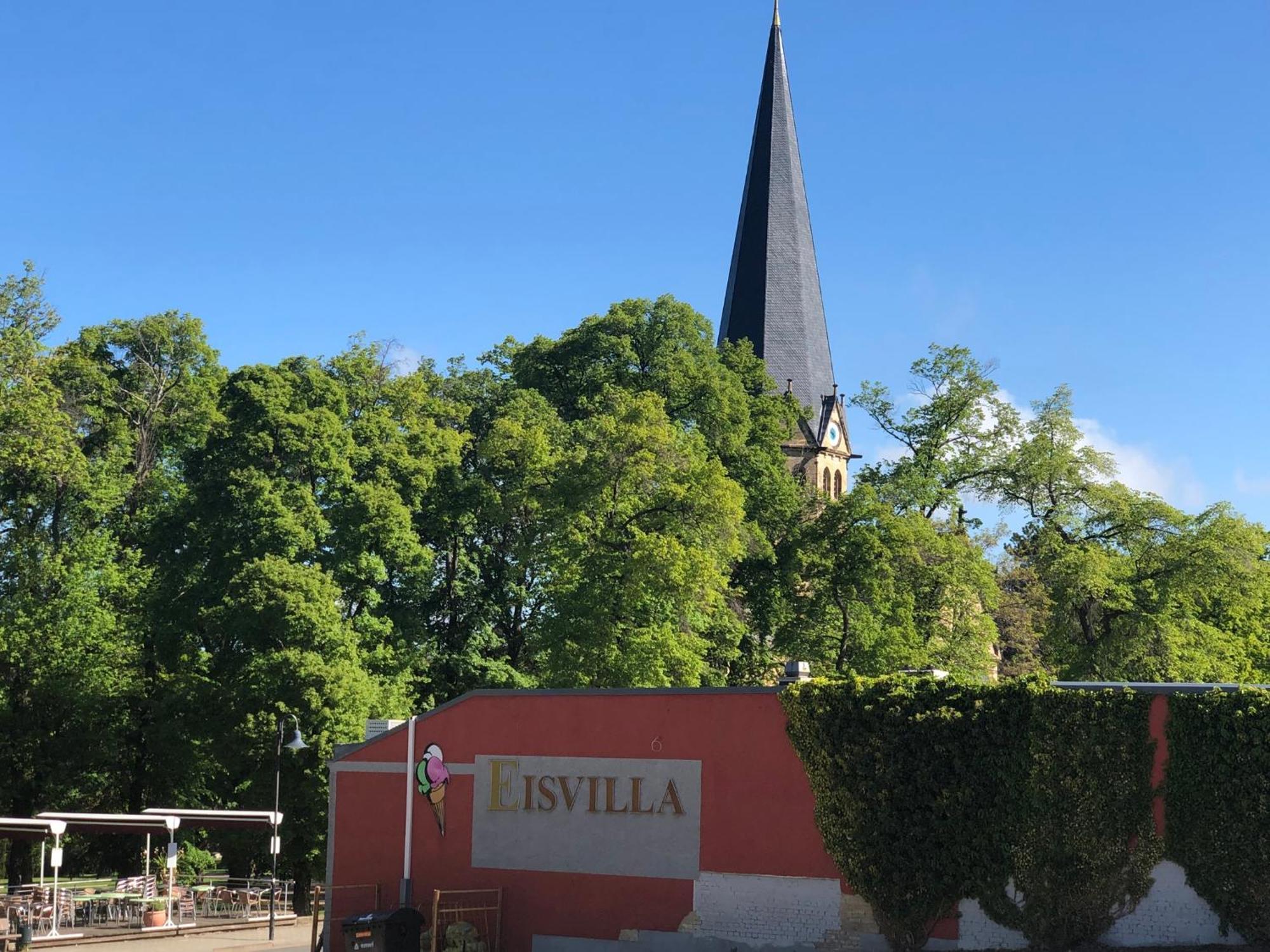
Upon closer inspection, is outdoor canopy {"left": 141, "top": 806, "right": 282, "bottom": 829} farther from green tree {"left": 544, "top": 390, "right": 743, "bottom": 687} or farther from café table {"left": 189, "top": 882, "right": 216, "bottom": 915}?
green tree {"left": 544, "top": 390, "right": 743, "bottom": 687}

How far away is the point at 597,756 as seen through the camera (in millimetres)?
24688

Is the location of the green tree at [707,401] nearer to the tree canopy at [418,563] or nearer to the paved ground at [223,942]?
the tree canopy at [418,563]

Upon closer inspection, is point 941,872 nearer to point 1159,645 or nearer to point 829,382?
point 1159,645

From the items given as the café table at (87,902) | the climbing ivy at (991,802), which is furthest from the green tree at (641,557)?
the climbing ivy at (991,802)

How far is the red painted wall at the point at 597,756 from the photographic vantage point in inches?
903

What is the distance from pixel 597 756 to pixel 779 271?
34.9 metres

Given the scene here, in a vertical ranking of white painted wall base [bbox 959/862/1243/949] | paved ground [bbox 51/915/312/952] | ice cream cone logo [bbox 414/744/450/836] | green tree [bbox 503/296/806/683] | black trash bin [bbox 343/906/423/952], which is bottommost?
paved ground [bbox 51/915/312/952]

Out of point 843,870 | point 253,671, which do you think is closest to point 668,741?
point 843,870

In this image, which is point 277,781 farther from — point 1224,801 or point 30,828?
point 1224,801

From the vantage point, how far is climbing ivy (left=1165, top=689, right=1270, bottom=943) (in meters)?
19.5

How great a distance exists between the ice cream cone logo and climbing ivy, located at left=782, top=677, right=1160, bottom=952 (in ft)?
23.9

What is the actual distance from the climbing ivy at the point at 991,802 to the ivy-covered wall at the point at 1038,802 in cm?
2

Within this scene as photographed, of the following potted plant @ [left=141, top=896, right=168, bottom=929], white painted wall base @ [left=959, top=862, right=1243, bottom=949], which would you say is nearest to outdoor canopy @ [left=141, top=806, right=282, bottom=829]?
potted plant @ [left=141, top=896, right=168, bottom=929]

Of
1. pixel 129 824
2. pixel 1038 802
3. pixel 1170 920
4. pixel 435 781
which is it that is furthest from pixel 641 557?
pixel 1170 920
